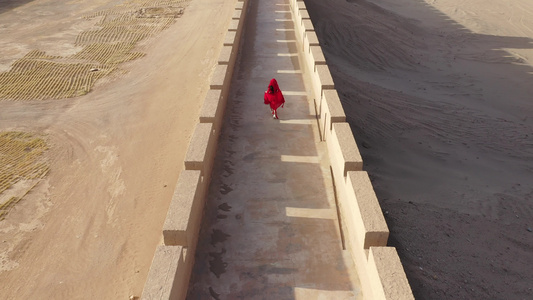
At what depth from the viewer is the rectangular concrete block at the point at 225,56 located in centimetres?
866

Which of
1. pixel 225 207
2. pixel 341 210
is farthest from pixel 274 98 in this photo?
pixel 341 210

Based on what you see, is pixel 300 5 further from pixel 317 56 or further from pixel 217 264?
pixel 217 264

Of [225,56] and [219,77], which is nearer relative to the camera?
[219,77]

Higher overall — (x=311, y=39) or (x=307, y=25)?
(x=307, y=25)

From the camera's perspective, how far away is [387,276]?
13.2 feet

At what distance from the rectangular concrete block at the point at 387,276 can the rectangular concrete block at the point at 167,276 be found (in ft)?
6.28

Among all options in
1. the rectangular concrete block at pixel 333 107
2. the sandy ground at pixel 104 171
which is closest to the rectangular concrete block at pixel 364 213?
the rectangular concrete block at pixel 333 107

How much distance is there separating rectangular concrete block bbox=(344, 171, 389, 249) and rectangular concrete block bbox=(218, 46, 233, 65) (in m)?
4.39

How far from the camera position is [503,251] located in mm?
7586

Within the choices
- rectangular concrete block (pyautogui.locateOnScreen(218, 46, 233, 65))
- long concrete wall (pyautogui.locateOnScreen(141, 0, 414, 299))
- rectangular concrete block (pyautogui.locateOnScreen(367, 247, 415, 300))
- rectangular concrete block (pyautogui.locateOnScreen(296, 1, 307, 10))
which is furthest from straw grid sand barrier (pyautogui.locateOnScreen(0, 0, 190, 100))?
rectangular concrete block (pyautogui.locateOnScreen(367, 247, 415, 300))

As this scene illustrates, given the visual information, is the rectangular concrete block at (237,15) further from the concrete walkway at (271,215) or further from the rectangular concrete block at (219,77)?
the rectangular concrete block at (219,77)

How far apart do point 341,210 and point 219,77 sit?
362cm

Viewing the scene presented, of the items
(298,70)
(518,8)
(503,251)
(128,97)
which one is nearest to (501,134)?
(503,251)

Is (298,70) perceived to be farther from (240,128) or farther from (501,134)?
(501,134)
